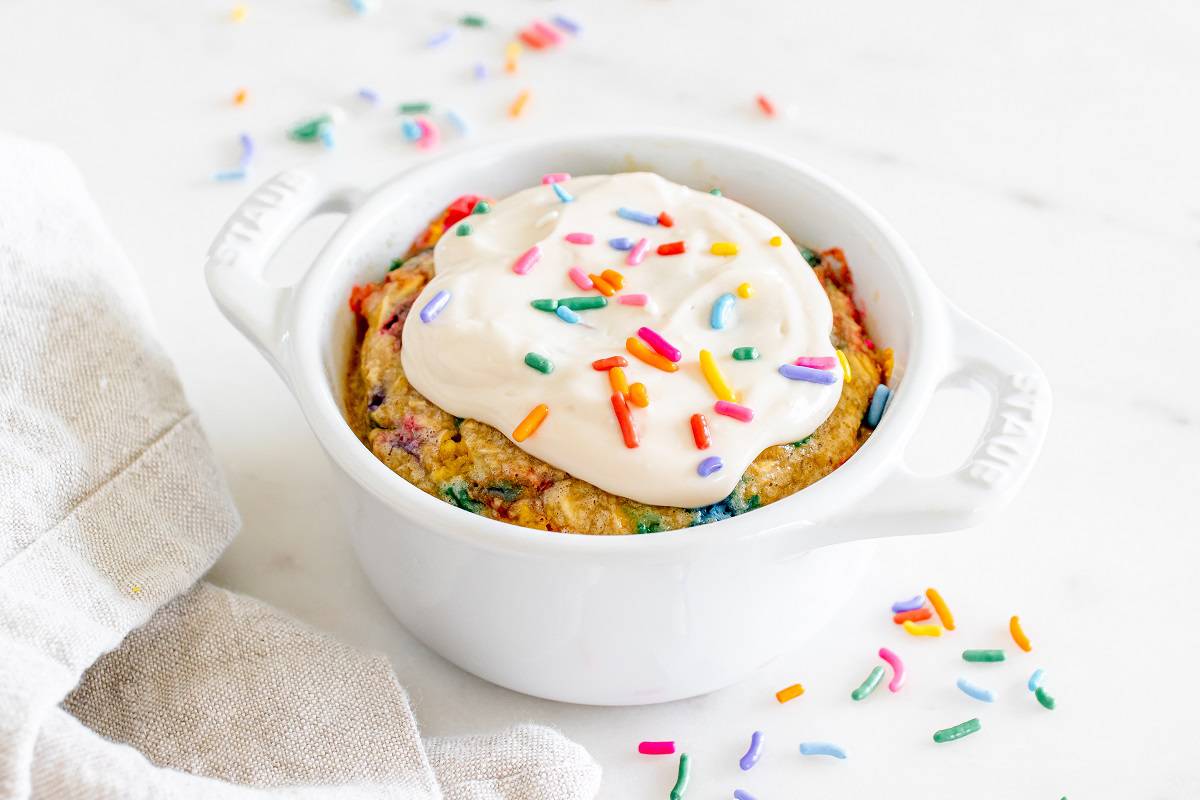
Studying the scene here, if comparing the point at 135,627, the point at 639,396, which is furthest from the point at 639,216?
the point at 135,627

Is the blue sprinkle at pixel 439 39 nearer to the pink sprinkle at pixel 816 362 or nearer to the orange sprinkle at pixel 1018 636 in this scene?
the pink sprinkle at pixel 816 362

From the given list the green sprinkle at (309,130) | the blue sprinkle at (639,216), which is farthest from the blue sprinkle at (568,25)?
the blue sprinkle at (639,216)

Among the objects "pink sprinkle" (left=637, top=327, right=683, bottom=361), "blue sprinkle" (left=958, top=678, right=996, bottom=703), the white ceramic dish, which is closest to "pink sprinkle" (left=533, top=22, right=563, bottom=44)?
the white ceramic dish

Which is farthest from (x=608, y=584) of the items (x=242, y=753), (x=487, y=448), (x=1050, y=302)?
(x=1050, y=302)

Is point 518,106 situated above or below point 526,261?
below

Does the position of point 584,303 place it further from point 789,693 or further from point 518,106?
point 518,106

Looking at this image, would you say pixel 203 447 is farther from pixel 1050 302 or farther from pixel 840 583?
pixel 1050 302

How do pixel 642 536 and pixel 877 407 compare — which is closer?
pixel 642 536
